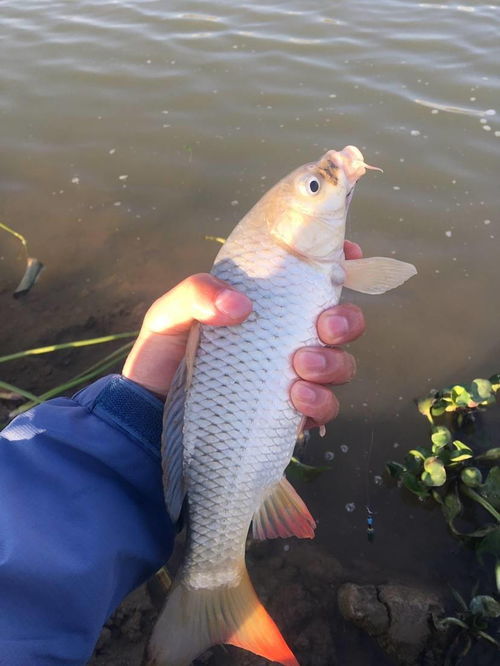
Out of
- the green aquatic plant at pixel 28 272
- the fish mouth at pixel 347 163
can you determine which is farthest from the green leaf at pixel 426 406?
the green aquatic plant at pixel 28 272

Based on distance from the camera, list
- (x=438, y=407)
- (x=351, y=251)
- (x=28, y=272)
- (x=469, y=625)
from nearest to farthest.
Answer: (x=469, y=625) → (x=351, y=251) → (x=438, y=407) → (x=28, y=272)

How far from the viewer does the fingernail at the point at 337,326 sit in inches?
78.5

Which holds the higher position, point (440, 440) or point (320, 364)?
point (320, 364)

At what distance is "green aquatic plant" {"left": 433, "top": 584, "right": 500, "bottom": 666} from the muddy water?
28 cm

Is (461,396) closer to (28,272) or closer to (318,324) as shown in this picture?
(318,324)

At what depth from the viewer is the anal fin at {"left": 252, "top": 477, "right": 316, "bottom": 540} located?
6.70ft

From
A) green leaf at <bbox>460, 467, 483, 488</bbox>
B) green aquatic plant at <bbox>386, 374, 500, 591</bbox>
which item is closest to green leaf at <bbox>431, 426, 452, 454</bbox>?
green aquatic plant at <bbox>386, 374, 500, 591</bbox>

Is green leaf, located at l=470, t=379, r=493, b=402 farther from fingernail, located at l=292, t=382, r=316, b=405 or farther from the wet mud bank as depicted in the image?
fingernail, located at l=292, t=382, r=316, b=405

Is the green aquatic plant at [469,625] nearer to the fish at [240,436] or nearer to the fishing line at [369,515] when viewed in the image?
the fishing line at [369,515]

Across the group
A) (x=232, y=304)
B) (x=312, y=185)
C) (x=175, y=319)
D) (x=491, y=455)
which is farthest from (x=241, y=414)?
(x=491, y=455)

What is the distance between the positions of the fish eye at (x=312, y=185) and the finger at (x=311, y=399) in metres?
0.74

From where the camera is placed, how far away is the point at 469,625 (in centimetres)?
228

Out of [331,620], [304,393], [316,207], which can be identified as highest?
[316,207]

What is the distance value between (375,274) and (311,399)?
21.4 inches
